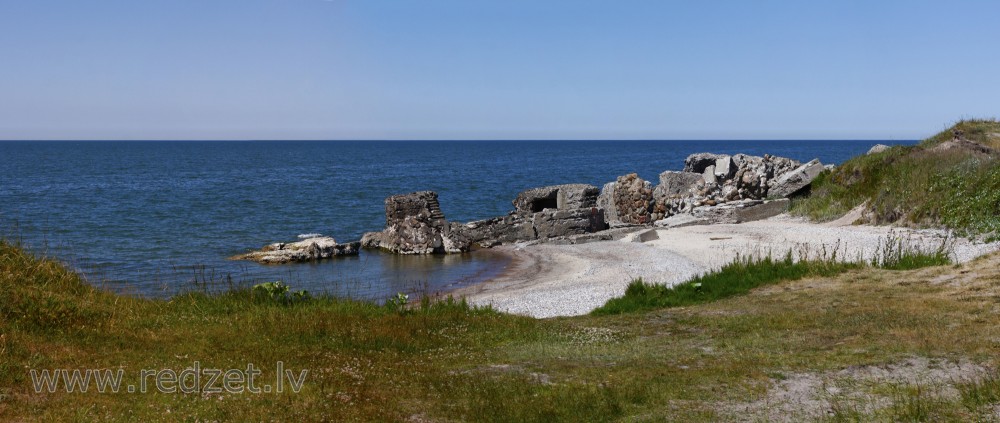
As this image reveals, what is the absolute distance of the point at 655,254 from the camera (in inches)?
1147

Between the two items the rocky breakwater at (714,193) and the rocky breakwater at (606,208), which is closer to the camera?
the rocky breakwater at (606,208)

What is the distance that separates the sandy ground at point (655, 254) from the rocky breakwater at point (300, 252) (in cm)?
770

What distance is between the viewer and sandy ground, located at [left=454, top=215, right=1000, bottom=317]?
2084cm

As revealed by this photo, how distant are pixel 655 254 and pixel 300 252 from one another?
16.0 meters

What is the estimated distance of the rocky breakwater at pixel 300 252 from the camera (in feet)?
114

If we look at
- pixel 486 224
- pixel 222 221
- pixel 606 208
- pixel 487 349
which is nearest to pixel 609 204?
pixel 606 208

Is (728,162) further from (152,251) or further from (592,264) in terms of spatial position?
(152,251)

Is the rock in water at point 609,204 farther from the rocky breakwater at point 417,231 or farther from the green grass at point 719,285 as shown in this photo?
the green grass at point 719,285

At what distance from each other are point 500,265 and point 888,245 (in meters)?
17.0

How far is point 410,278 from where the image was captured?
30.1 meters

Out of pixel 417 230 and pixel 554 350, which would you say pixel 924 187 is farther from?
pixel 554 350

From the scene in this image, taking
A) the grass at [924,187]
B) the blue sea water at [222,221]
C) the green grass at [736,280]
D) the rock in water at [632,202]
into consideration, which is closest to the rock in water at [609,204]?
the rock in water at [632,202]

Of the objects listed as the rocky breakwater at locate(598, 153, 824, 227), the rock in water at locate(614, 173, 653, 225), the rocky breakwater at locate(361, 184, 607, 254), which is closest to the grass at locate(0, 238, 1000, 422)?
the rocky breakwater at locate(361, 184, 607, 254)

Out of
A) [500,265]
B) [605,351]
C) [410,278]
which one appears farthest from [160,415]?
[500,265]
